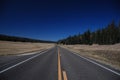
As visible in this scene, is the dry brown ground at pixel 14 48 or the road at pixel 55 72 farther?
the dry brown ground at pixel 14 48

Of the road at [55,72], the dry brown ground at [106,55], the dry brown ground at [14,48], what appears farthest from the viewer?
the dry brown ground at [14,48]

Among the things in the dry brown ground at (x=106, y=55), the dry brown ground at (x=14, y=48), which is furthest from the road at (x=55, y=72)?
the dry brown ground at (x=14, y=48)

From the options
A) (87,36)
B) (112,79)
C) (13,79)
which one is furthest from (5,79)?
(87,36)

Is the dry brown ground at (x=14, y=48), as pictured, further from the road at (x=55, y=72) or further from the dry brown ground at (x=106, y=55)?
the road at (x=55, y=72)

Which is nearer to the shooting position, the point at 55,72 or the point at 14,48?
the point at 55,72

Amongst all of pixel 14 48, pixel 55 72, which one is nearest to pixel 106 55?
pixel 55 72

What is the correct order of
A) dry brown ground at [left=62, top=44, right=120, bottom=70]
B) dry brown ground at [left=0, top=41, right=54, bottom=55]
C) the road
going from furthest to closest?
dry brown ground at [left=0, top=41, right=54, bottom=55] → dry brown ground at [left=62, top=44, right=120, bottom=70] → the road

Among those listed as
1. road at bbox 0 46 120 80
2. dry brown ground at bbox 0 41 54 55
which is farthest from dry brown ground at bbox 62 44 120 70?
dry brown ground at bbox 0 41 54 55

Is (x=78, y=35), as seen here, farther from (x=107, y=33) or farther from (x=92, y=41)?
(x=107, y=33)

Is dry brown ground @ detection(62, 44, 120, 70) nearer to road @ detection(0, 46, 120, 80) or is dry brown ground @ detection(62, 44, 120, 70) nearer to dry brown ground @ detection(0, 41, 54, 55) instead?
road @ detection(0, 46, 120, 80)

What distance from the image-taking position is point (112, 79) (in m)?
6.24

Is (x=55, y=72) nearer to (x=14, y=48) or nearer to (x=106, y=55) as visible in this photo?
(x=106, y=55)

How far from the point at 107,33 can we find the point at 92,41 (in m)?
24.5

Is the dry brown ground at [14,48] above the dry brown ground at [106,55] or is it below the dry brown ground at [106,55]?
above
